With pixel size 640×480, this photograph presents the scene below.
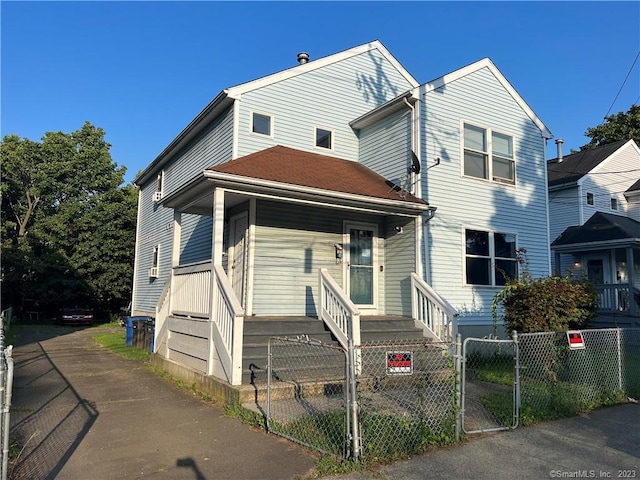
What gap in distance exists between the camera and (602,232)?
1709cm

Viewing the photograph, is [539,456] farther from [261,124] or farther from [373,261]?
[261,124]

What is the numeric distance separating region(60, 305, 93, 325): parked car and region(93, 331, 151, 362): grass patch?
8.45 meters

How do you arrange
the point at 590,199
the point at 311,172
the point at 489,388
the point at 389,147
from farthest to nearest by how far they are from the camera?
the point at 590,199 < the point at 389,147 < the point at 311,172 < the point at 489,388

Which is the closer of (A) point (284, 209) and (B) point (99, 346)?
(A) point (284, 209)

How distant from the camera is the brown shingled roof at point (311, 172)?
844 cm

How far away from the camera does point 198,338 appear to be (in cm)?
803

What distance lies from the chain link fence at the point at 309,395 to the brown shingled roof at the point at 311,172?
9.93 feet

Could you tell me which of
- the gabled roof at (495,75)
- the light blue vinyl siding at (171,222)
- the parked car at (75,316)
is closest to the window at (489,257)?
the gabled roof at (495,75)

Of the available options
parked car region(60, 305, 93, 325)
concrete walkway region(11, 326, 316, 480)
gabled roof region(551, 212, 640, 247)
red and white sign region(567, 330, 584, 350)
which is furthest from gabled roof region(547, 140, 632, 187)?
parked car region(60, 305, 93, 325)

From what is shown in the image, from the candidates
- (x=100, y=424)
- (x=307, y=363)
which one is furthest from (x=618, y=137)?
(x=100, y=424)

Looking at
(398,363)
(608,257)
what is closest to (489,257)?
(398,363)

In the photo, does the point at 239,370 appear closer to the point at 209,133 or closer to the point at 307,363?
the point at 307,363

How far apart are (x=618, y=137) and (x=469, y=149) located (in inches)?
1139

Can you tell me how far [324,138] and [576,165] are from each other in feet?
52.2
